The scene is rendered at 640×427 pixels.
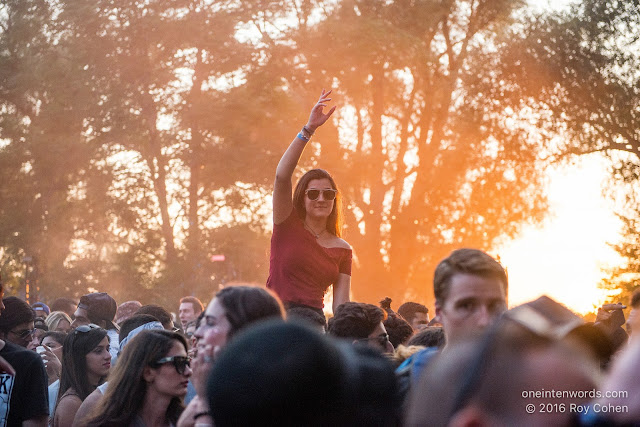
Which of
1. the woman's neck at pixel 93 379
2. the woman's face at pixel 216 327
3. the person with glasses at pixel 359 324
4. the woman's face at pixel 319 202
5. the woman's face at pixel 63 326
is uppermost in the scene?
the woman's face at pixel 319 202

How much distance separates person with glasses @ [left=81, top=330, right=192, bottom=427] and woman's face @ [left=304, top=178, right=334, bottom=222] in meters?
1.21

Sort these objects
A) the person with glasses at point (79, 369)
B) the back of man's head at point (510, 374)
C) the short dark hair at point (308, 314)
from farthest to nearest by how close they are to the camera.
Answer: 1. the person with glasses at point (79, 369)
2. the short dark hair at point (308, 314)
3. the back of man's head at point (510, 374)

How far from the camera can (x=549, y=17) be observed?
966 inches

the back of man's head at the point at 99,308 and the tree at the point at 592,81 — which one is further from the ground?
the tree at the point at 592,81

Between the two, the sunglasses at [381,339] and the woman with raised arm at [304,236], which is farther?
the woman with raised arm at [304,236]

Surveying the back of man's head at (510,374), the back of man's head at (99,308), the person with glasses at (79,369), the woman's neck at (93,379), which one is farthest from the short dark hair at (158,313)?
the back of man's head at (510,374)

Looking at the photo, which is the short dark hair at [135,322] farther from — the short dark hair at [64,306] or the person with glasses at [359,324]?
the short dark hair at [64,306]

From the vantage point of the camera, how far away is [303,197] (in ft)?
17.7

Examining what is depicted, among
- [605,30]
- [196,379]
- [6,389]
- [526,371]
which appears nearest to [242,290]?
[196,379]

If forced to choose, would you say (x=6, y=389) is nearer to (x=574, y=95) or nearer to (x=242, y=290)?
(x=242, y=290)

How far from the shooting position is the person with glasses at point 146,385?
4.29m

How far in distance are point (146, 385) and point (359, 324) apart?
1140 millimetres

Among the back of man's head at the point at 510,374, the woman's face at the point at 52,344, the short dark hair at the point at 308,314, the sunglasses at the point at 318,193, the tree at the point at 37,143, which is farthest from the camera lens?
the tree at the point at 37,143

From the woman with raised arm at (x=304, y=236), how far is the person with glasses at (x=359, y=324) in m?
0.34
